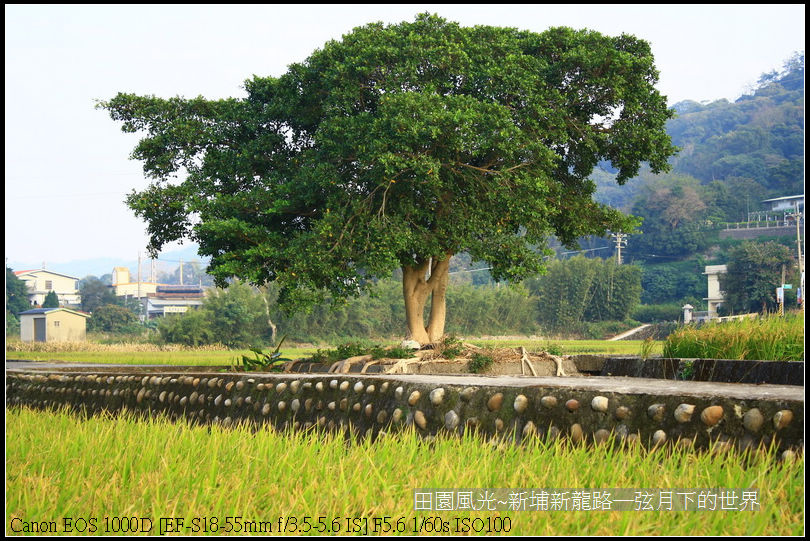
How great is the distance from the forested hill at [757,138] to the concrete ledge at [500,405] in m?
52.3

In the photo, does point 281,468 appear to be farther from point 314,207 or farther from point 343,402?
point 314,207

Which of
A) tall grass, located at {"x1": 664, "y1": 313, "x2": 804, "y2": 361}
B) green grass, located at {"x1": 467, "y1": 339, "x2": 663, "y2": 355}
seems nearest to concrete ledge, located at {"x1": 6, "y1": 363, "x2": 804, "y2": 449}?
tall grass, located at {"x1": 664, "y1": 313, "x2": 804, "y2": 361}

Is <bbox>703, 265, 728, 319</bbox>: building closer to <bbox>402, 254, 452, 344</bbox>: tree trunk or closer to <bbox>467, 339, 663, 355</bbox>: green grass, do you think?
<bbox>467, 339, 663, 355</bbox>: green grass

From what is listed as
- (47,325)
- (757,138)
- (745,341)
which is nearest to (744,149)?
(757,138)

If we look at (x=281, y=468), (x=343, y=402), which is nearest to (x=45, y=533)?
(x=281, y=468)

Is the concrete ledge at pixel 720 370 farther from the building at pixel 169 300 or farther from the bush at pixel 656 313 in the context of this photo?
the building at pixel 169 300

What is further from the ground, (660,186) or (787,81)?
(787,81)

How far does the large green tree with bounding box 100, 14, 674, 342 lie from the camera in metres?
12.5

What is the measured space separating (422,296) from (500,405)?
995cm

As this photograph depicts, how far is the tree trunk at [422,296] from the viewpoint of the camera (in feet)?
49.0

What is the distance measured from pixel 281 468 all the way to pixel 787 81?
149 metres

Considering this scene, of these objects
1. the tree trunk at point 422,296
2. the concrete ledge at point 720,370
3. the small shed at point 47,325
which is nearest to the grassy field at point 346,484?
the concrete ledge at point 720,370

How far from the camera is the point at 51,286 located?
209 feet

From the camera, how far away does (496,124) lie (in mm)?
12297
